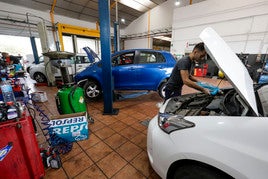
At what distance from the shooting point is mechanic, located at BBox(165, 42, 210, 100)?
5.88 ft

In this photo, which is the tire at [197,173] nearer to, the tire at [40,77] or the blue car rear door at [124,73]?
the blue car rear door at [124,73]

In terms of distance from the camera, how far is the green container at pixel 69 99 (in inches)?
89.0

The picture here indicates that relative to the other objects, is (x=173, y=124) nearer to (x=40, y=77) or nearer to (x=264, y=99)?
(x=264, y=99)

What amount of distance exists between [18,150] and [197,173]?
61.3 inches

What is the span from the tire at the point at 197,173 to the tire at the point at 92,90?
10.6 ft

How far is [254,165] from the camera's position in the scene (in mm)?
644

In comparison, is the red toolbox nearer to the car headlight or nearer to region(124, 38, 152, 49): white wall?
the car headlight

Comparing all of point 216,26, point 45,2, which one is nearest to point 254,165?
point 216,26

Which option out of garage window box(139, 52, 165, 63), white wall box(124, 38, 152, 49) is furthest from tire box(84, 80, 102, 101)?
white wall box(124, 38, 152, 49)

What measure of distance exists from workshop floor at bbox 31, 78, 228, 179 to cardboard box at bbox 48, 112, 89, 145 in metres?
0.15

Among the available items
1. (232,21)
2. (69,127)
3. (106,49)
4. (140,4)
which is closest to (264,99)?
(69,127)

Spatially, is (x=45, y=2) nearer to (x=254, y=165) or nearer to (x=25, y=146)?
(x=25, y=146)

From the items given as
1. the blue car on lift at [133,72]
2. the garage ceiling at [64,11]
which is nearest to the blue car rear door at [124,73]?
the blue car on lift at [133,72]

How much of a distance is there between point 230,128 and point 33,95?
4.94 m
